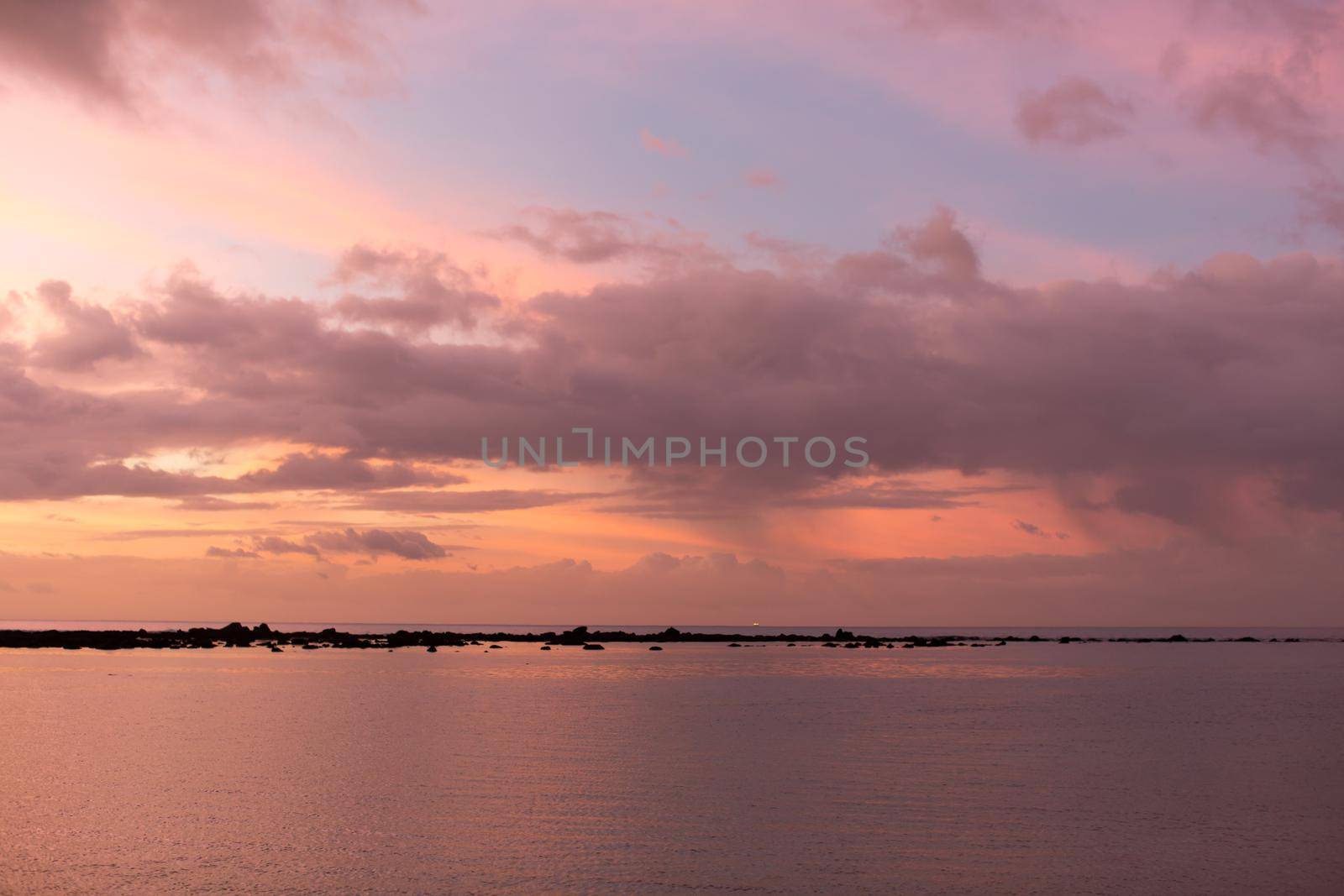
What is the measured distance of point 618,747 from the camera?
4919 centimetres

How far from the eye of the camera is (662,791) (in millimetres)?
37906

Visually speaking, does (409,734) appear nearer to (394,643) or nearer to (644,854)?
(644,854)

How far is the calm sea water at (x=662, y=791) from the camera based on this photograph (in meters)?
26.9

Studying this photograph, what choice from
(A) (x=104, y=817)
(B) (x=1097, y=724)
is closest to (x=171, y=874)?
(A) (x=104, y=817)

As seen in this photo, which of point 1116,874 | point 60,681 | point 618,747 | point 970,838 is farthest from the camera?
point 60,681

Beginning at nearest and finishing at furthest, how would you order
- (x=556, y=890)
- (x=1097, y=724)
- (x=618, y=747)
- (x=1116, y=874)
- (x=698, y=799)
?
(x=556, y=890)
(x=1116, y=874)
(x=698, y=799)
(x=618, y=747)
(x=1097, y=724)

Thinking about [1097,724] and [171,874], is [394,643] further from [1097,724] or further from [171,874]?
[171,874]

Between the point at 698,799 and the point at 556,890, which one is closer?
the point at 556,890

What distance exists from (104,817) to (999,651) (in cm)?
16279

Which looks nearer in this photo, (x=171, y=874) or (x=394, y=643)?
(x=171, y=874)

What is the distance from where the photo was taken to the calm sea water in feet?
88.3

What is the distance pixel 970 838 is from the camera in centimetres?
3005

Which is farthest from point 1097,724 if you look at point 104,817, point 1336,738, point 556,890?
point 104,817

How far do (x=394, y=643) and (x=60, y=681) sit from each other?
90455mm
